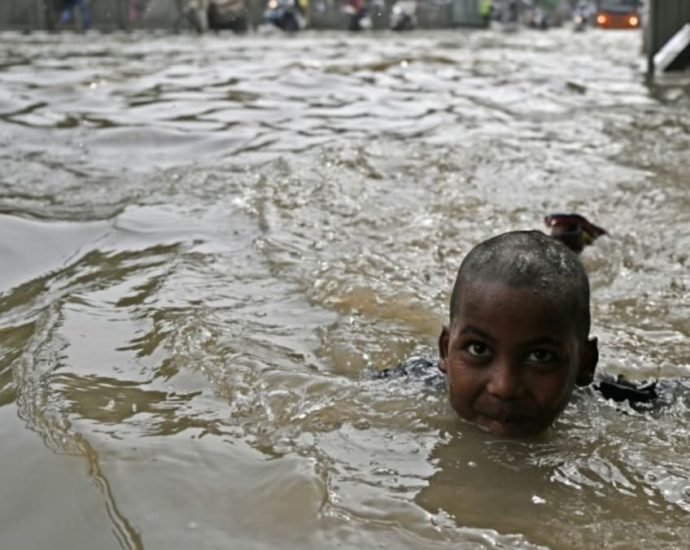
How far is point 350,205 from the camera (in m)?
6.10

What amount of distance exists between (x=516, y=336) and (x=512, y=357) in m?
0.06

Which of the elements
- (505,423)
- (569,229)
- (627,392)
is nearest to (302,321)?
(627,392)

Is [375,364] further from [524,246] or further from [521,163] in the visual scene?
[521,163]

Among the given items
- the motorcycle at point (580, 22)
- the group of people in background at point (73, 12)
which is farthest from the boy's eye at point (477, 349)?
the motorcycle at point (580, 22)

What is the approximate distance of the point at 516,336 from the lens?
8.80ft

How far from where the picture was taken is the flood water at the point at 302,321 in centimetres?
242

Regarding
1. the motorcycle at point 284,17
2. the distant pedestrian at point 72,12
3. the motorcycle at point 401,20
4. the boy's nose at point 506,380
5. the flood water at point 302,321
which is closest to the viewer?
the flood water at point 302,321

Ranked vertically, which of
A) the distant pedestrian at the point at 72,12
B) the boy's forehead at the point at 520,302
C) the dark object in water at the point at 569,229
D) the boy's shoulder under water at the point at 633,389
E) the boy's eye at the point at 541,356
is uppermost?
the distant pedestrian at the point at 72,12

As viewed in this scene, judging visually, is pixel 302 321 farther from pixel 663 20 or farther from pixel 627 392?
pixel 663 20

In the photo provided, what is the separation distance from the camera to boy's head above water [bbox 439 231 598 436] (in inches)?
106

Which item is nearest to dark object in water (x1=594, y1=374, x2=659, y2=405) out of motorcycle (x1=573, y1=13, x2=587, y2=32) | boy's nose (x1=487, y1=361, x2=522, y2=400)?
boy's nose (x1=487, y1=361, x2=522, y2=400)

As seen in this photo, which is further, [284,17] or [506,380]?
[284,17]

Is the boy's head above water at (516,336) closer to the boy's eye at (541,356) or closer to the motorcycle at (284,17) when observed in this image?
the boy's eye at (541,356)

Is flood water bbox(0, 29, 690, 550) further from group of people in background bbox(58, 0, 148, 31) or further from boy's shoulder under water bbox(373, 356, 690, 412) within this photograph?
group of people in background bbox(58, 0, 148, 31)
